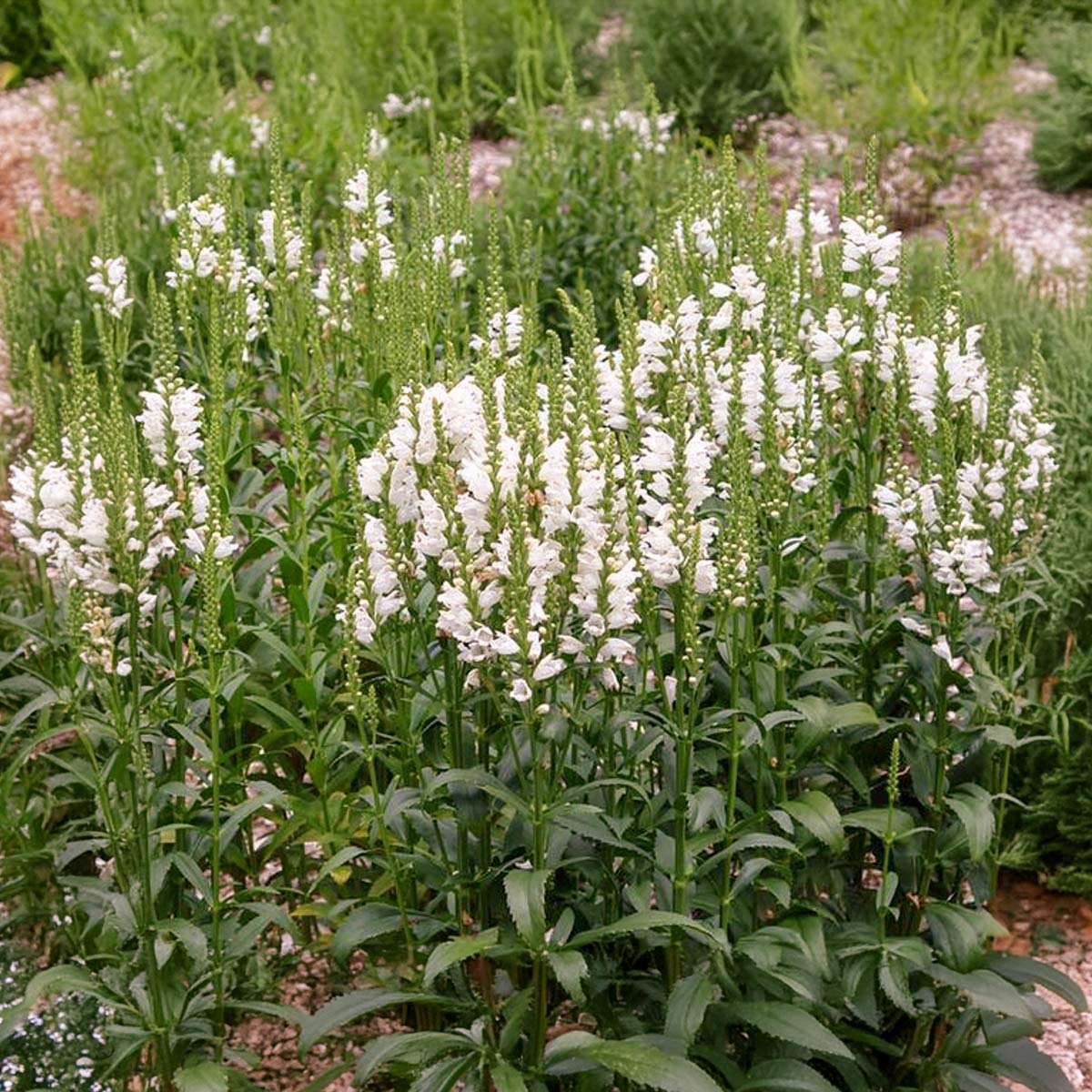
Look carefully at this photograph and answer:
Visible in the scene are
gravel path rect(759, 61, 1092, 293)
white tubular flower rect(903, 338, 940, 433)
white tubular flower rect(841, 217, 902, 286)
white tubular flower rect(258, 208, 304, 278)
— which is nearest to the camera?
white tubular flower rect(903, 338, 940, 433)

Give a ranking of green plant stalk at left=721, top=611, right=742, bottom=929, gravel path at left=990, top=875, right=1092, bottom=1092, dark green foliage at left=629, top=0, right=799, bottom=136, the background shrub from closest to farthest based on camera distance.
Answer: green plant stalk at left=721, top=611, right=742, bottom=929 < gravel path at left=990, top=875, right=1092, bottom=1092 < the background shrub < dark green foliage at left=629, top=0, right=799, bottom=136

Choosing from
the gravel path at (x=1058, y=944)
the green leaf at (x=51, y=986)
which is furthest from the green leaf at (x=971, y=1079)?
the green leaf at (x=51, y=986)

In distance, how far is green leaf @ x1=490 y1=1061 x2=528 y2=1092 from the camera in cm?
293

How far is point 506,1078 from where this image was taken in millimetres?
2967

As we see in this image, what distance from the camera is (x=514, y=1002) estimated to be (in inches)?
124

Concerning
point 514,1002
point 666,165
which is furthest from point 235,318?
point 666,165

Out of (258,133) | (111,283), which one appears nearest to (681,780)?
(111,283)

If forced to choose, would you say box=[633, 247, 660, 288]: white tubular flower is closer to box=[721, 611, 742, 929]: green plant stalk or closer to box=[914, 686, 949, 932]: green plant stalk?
box=[721, 611, 742, 929]: green plant stalk

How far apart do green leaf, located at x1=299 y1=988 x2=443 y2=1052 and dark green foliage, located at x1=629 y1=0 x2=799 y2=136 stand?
6.64 m

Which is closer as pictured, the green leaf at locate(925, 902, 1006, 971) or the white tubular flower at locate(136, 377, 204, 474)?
the white tubular flower at locate(136, 377, 204, 474)

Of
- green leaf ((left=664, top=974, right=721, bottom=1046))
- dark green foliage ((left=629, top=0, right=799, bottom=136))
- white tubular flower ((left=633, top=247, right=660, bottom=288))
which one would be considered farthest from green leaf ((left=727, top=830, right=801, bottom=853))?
dark green foliage ((left=629, top=0, right=799, bottom=136))

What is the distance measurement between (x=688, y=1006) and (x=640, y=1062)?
19 cm

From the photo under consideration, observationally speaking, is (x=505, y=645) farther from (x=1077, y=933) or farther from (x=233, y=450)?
(x=1077, y=933)

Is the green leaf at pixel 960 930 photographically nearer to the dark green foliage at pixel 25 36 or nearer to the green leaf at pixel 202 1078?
the green leaf at pixel 202 1078
